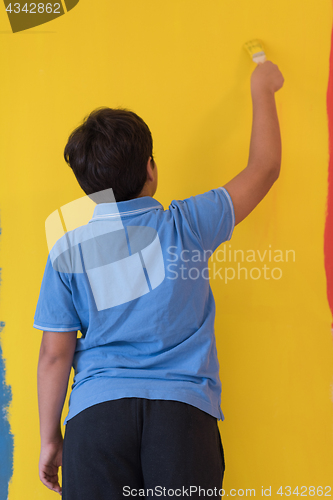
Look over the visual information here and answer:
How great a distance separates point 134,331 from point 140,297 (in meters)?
0.07

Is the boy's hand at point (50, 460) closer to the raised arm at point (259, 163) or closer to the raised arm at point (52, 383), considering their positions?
the raised arm at point (52, 383)

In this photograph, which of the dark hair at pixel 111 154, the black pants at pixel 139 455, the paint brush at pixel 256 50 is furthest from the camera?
the paint brush at pixel 256 50

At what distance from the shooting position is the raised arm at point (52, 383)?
2.76 ft

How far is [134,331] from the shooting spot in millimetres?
765

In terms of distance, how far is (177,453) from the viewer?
692 mm

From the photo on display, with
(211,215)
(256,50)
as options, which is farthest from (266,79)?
(211,215)

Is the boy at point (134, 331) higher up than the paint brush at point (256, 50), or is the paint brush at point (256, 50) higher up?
the paint brush at point (256, 50)

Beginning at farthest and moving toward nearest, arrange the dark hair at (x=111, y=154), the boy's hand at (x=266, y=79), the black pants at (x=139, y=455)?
the boy's hand at (x=266, y=79) < the dark hair at (x=111, y=154) < the black pants at (x=139, y=455)

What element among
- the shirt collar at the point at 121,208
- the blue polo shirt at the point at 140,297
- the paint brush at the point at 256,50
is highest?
the paint brush at the point at 256,50

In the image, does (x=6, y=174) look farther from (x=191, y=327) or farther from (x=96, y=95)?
(x=191, y=327)

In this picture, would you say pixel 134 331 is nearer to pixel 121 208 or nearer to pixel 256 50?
pixel 121 208

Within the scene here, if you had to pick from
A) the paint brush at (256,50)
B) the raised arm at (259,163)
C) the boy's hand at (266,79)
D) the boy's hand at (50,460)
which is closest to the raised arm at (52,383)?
the boy's hand at (50,460)

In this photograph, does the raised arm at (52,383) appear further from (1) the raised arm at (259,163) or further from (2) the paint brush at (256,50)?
(2) the paint brush at (256,50)

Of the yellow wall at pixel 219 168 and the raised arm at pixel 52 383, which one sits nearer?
the raised arm at pixel 52 383
